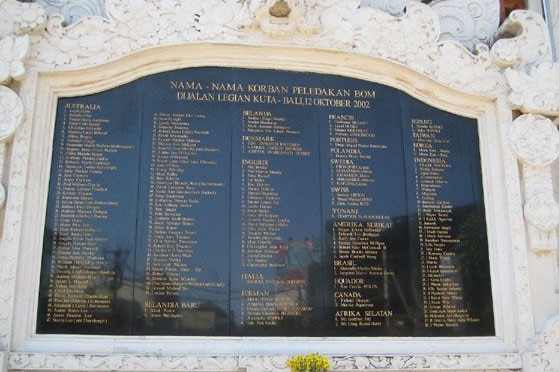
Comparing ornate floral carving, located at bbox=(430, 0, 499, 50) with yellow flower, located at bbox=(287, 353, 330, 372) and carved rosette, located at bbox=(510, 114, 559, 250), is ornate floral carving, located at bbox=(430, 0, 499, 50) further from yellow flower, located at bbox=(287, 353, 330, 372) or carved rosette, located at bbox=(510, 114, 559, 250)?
yellow flower, located at bbox=(287, 353, 330, 372)

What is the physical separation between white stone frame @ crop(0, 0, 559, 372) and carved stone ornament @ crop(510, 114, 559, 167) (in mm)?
17

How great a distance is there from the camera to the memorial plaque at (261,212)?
7145 millimetres

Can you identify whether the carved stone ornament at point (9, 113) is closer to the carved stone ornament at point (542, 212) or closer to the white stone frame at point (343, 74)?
the white stone frame at point (343, 74)

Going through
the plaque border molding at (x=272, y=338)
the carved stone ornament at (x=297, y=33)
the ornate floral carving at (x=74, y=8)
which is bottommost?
the plaque border molding at (x=272, y=338)

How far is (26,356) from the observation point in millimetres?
6699

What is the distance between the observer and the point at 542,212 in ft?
25.2

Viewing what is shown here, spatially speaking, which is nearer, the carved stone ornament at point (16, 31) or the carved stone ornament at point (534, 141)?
the carved stone ornament at point (16, 31)

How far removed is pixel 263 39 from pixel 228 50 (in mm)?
448

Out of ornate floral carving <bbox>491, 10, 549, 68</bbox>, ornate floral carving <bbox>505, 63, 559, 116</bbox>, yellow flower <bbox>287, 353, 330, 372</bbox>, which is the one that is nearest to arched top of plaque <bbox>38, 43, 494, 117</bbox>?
ornate floral carving <bbox>505, 63, 559, 116</bbox>

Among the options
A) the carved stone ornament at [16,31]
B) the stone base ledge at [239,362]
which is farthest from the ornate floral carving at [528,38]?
Answer: the carved stone ornament at [16,31]

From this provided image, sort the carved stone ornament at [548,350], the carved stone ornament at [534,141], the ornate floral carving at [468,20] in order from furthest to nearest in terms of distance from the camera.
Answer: the ornate floral carving at [468,20]
the carved stone ornament at [534,141]
the carved stone ornament at [548,350]

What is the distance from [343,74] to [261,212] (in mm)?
2103

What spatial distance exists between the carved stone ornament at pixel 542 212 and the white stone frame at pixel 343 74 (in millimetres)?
16

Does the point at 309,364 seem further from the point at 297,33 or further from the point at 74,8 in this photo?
the point at 74,8
